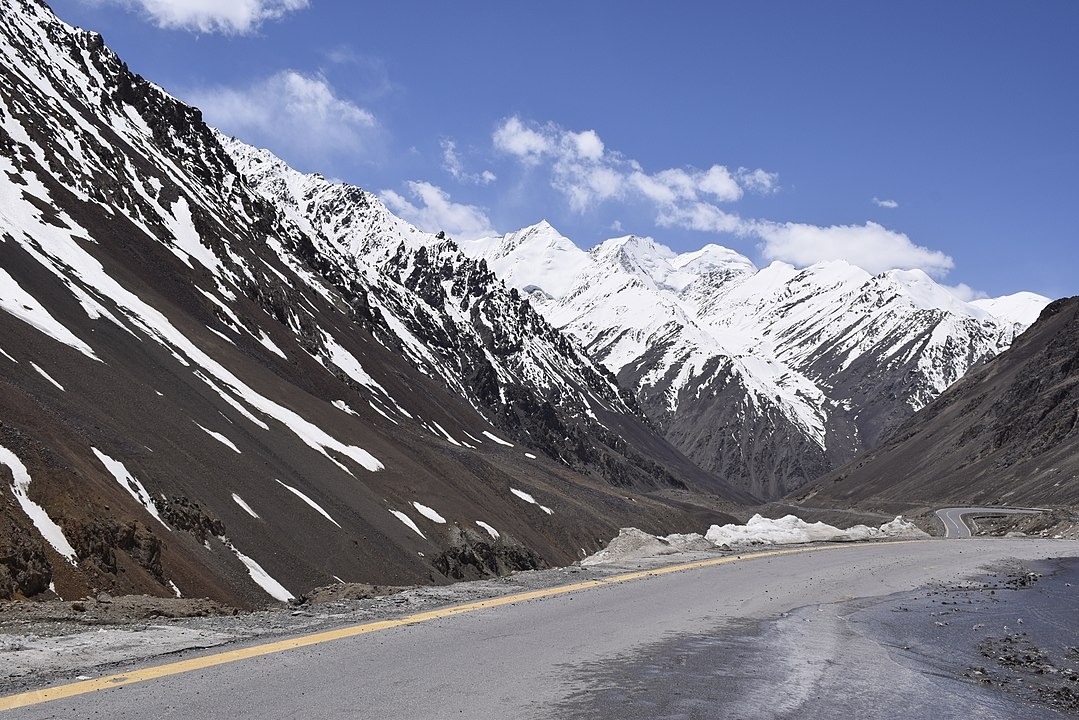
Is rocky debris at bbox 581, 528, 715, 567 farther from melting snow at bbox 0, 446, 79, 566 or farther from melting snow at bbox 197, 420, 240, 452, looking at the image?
melting snow at bbox 197, 420, 240, 452

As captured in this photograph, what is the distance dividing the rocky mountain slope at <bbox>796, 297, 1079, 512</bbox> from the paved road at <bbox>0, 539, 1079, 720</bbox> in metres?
94.6

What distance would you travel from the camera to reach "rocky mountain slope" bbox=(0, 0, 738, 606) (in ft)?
81.1

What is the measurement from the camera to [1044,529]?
192 feet

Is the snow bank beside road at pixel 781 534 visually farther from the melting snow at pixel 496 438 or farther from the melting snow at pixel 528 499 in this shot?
the melting snow at pixel 496 438

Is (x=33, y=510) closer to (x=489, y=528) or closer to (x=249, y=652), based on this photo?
(x=249, y=652)

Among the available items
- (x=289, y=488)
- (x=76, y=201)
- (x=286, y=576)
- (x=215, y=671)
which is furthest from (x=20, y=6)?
(x=215, y=671)

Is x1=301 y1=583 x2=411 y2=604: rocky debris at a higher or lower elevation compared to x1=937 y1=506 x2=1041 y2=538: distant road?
higher

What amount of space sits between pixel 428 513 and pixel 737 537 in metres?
21.9

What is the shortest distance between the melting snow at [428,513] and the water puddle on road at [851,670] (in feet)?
110

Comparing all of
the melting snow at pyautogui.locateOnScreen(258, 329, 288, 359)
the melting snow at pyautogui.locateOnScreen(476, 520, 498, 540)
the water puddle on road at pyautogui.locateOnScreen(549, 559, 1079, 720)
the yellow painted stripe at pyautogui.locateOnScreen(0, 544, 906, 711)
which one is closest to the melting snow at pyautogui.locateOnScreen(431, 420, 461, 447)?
the melting snow at pyautogui.locateOnScreen(258, 329, 288, 359)

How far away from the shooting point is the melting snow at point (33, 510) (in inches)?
818

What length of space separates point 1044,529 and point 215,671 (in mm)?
62119

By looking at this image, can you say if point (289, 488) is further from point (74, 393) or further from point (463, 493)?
point (463, 493)

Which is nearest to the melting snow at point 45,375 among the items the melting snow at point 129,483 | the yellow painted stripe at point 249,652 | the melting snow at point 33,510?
the melting snow at point 129,483
